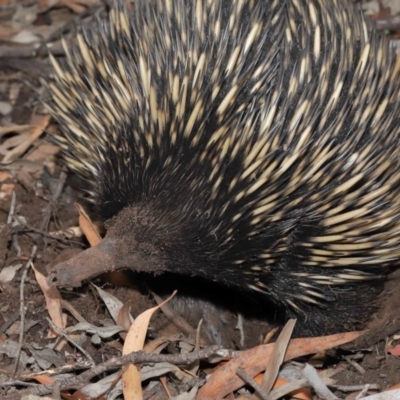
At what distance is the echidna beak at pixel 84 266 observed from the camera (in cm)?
266

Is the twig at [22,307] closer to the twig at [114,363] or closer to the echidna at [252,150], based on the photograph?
the twig at [114,363]

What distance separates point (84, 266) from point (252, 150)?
2.13ft

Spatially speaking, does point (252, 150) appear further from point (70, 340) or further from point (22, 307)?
point (22, 307)

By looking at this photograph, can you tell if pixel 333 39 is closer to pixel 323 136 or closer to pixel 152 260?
pixel 323 136

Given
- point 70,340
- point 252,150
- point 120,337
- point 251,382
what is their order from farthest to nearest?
point 120,337, point 70,340, point 251,382, point 252,150

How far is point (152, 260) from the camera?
280 cm

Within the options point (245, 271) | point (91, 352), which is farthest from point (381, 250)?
point (91, 352)

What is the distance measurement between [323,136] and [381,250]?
21.0 inches

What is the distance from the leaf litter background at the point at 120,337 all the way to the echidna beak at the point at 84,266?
305 mm

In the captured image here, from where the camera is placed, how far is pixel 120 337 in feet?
10.6

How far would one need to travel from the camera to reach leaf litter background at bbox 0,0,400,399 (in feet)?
9.62

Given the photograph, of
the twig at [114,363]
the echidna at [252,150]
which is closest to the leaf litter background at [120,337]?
the twig at [114,363]

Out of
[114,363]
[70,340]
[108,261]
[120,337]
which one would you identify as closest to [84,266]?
[108,261]

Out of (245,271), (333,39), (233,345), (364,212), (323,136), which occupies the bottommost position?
(233,345)
